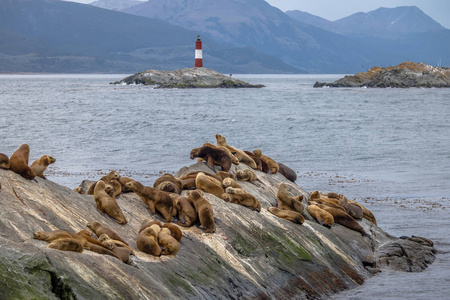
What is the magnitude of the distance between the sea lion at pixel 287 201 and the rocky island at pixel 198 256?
31 cm

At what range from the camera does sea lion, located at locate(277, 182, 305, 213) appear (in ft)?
50.3

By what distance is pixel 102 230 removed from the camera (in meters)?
11.0

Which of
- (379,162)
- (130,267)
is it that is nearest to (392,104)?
(379,162)

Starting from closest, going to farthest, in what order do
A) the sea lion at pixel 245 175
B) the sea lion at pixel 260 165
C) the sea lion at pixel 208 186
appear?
the sea lion at pixel 208 186
the sea lion at pixel 245 175
the sea lion at pixel 260 165

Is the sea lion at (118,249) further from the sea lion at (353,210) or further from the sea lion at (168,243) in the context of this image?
the sea lion at (353,210)

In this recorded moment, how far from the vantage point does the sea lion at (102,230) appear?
10.9m

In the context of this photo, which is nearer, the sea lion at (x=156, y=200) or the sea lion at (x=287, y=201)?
the sea lion at (x=156, y=200)

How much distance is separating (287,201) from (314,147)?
27588 mm

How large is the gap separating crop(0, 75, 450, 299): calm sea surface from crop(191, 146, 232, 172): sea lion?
449 cm

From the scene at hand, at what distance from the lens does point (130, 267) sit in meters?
9.81

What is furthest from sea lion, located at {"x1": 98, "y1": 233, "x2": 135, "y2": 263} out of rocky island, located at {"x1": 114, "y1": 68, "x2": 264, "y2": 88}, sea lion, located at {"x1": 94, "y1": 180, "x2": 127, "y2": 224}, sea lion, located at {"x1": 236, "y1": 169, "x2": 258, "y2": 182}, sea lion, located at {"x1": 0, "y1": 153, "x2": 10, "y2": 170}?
rocky island, located at {"x1": 114, "y1": 68, "x2": 264, "y2": 88}

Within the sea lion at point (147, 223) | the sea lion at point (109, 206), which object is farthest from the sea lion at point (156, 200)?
the sea lion at point (109, 206)

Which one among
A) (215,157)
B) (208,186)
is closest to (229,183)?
(208,186)

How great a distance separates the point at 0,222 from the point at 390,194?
17.7m
